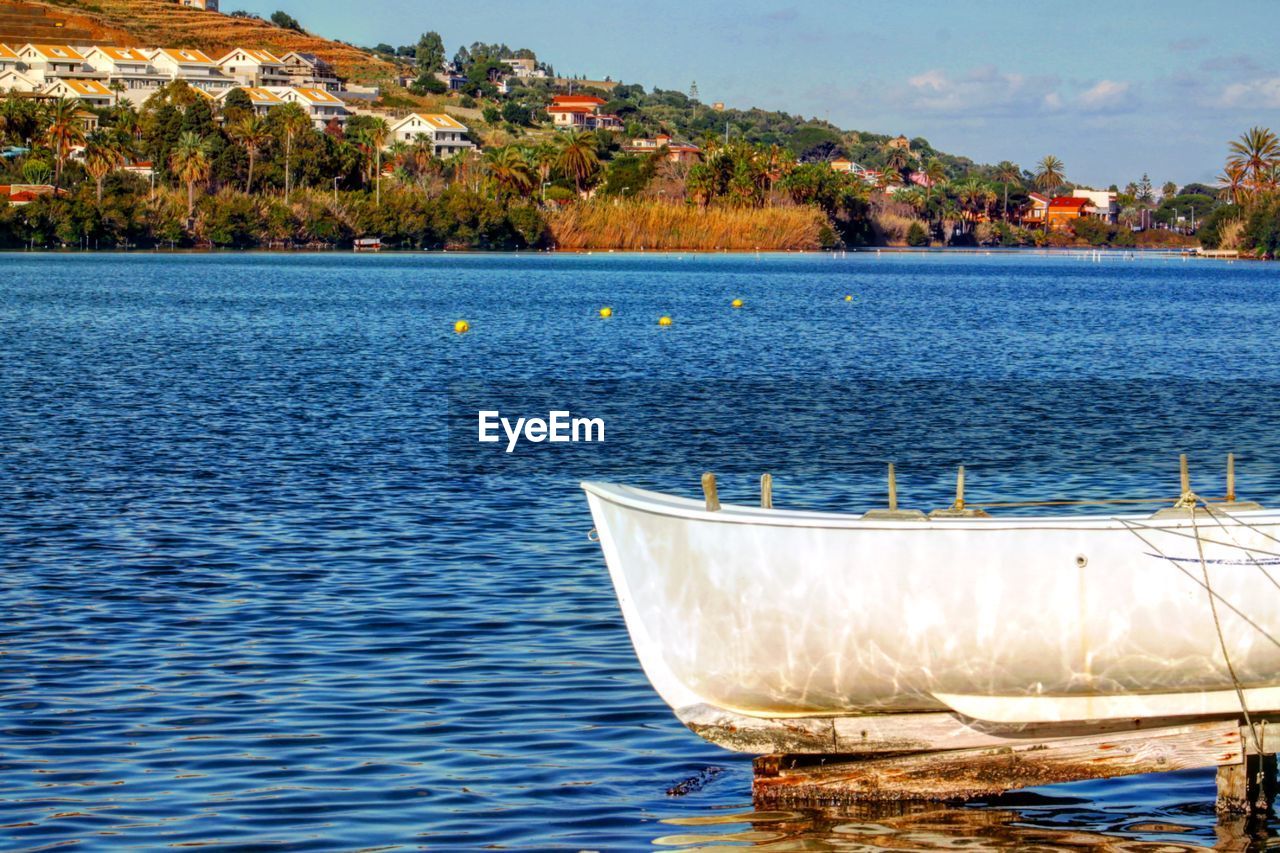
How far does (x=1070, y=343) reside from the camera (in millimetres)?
68188

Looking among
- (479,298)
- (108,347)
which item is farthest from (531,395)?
(479,298)

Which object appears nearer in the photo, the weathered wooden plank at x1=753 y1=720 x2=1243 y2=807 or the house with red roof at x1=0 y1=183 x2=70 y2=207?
the weathered wooden plank at x1=753 y1=720 x2=1243 y2=807

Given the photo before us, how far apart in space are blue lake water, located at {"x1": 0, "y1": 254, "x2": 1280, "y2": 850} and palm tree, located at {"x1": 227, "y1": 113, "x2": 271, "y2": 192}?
105918mm

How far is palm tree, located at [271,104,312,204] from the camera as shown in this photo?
570ft

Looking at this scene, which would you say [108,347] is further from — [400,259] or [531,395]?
[400,259]

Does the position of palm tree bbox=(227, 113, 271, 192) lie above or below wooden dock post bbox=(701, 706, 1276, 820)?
above

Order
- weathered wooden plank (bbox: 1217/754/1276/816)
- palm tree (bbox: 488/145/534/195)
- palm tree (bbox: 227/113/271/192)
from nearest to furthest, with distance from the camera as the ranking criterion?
weathered wooden plank (bbox: 1217/754/1276/816)
palm tree (bbox: 227/113/271/192)
palm tree (bbox: 488/145/534/195)

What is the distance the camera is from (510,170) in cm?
19388

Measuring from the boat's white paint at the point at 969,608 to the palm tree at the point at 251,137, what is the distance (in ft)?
555

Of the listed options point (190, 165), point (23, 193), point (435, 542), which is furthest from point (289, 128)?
point (435, 542)

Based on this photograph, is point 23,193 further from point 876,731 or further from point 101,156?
point 876,731
